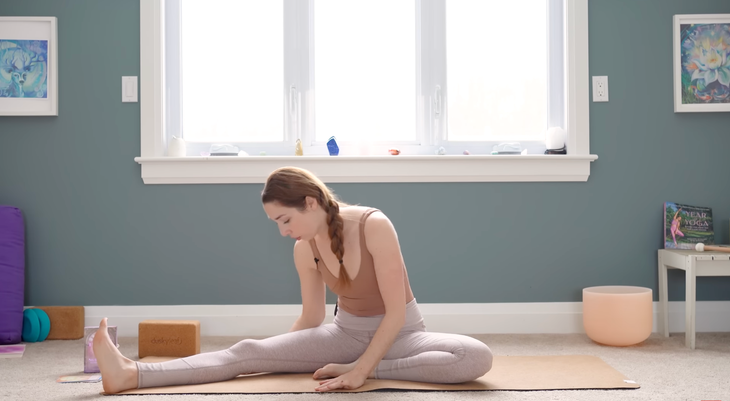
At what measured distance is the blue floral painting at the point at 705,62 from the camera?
10.1 ft

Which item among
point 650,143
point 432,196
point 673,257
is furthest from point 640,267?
point 432,196

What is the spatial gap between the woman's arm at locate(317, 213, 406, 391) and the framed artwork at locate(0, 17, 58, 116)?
6.26ft

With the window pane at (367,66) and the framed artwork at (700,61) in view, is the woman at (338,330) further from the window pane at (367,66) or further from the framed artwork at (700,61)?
the framed artwork at (700,61)

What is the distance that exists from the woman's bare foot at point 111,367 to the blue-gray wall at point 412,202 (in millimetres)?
1144

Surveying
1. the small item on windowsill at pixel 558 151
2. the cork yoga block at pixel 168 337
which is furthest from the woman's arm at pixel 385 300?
the small item on windowsill at pixel 558 151

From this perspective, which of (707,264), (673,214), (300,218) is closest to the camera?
(300,218)

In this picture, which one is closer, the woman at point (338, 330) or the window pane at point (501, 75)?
the woman at point (338, 330)

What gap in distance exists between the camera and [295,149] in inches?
125

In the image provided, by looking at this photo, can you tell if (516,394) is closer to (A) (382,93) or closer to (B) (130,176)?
(A) (382,93)

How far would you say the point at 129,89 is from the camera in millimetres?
3082

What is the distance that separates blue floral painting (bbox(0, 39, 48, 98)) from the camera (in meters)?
3.07

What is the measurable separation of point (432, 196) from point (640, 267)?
1.03m

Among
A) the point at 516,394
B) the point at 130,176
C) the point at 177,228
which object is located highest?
the point at 130,176

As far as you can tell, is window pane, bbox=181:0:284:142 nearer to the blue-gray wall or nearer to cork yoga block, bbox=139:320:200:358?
the blue-gray wall
